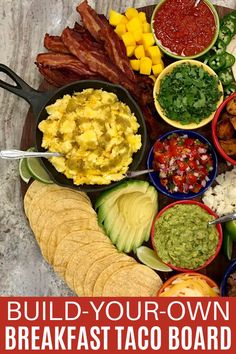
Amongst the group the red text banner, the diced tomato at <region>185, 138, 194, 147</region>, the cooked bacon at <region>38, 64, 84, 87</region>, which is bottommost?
the red text banner

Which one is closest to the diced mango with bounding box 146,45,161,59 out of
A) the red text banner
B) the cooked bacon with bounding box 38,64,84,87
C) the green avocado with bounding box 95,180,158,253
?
the cooked bacon with bounding box 38,64,84,87

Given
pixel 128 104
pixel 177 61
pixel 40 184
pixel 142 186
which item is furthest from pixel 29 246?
pixel 177 61

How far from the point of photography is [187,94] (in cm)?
408

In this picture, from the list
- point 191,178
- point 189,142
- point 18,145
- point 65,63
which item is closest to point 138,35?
point 65,63

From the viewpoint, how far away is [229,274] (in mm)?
4020

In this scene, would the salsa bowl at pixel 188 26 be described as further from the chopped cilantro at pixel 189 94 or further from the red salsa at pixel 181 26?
the chopped cilantro at pixel 189 94

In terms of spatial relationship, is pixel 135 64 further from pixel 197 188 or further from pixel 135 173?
pixel 197 188

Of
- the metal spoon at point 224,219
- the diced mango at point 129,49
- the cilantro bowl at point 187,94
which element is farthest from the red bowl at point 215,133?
the diced mango at point 129,49

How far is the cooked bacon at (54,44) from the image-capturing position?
4.25 meters

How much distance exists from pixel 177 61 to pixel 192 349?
5.67ft

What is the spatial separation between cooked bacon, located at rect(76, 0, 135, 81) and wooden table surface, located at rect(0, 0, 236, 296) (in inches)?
11.1

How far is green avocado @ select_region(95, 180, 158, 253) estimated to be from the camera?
417cm

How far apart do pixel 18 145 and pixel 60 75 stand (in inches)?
23.4

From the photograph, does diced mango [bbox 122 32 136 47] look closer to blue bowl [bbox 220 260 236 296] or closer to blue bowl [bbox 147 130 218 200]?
blue bowl [bbox 147 130 218 200]
